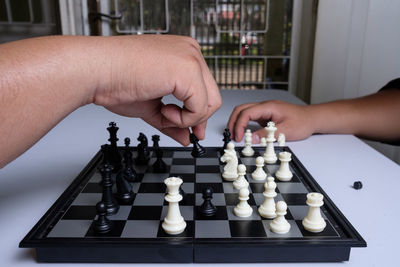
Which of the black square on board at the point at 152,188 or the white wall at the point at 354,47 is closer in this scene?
the black square on board at the point at 152,188

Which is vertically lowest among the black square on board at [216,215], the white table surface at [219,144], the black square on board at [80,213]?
the white table surface at [219,144]

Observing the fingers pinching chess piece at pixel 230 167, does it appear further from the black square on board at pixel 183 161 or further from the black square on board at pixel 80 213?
Answer: the black square on board at pixel 80 213

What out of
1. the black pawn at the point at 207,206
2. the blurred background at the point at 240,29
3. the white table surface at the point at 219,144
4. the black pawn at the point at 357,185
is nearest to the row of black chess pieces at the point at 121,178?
the black pawn at the point at 207,206

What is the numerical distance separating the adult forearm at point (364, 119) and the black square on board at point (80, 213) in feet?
3.11

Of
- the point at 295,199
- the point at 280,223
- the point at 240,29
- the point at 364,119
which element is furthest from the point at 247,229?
the point at 240,29

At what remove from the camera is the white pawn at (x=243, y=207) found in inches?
27.0

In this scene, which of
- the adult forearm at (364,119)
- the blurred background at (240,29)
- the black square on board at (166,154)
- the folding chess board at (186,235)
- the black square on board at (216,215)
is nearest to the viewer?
the folding chess board at (186,235)

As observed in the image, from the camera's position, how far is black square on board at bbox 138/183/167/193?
2.66 feet

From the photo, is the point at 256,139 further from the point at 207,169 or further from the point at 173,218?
the point at 173,218

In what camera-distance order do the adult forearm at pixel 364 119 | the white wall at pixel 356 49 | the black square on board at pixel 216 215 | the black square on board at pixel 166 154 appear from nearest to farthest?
the black square on board at pixel 216 215
the black square on board at pixel 166 154
the adult forearm at pixel 364 119
the white wall at pixel 356 49

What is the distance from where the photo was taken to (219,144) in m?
1.24

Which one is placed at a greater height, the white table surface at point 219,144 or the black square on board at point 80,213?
the black square on board at point 80,213

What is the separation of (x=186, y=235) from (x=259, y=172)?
35 centimetres

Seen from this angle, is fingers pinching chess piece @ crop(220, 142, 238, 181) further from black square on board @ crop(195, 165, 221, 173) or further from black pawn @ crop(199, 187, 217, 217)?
black pawn @ crop(199, 187, 217, 217)
